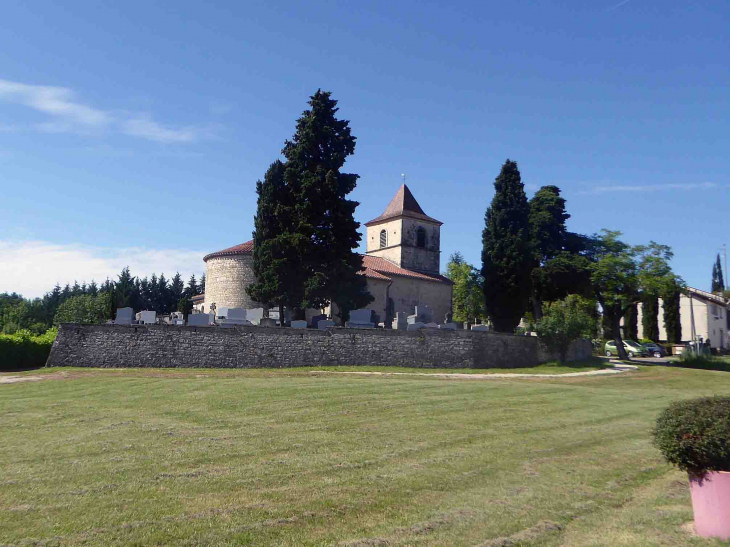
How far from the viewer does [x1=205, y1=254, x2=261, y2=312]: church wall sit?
4006 cm

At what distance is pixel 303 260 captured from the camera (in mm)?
33031

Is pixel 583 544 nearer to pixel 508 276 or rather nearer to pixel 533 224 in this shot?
pixel 508 276

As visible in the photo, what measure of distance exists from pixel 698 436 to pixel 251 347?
22751 mm

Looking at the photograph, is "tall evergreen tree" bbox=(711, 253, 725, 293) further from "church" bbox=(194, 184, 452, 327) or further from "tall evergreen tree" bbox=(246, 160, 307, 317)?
"tall evergreen tree" bbox=(246, 160, 307, 317)

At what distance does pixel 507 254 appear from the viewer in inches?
1686

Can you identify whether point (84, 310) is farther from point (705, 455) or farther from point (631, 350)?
point (705, 455)

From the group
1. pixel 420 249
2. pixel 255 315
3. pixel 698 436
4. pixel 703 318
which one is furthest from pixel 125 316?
pixel 703 318

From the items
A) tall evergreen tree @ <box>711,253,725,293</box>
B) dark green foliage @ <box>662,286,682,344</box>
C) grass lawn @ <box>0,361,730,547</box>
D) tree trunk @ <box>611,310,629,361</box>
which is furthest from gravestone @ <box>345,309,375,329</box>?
tall evergreen tree @ <box>711,253,725,293</box>

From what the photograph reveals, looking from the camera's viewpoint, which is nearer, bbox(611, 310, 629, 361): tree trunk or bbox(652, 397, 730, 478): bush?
bbox(652, 397, 730, 478): bush

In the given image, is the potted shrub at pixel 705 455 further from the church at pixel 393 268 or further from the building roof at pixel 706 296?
the building roof at pixel 706 296

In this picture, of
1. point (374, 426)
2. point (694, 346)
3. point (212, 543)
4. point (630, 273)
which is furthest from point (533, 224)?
point (212, 543)

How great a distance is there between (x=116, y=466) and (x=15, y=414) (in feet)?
21.4

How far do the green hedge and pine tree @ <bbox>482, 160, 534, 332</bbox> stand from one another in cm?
2971

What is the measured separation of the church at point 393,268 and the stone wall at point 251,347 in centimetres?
1038
